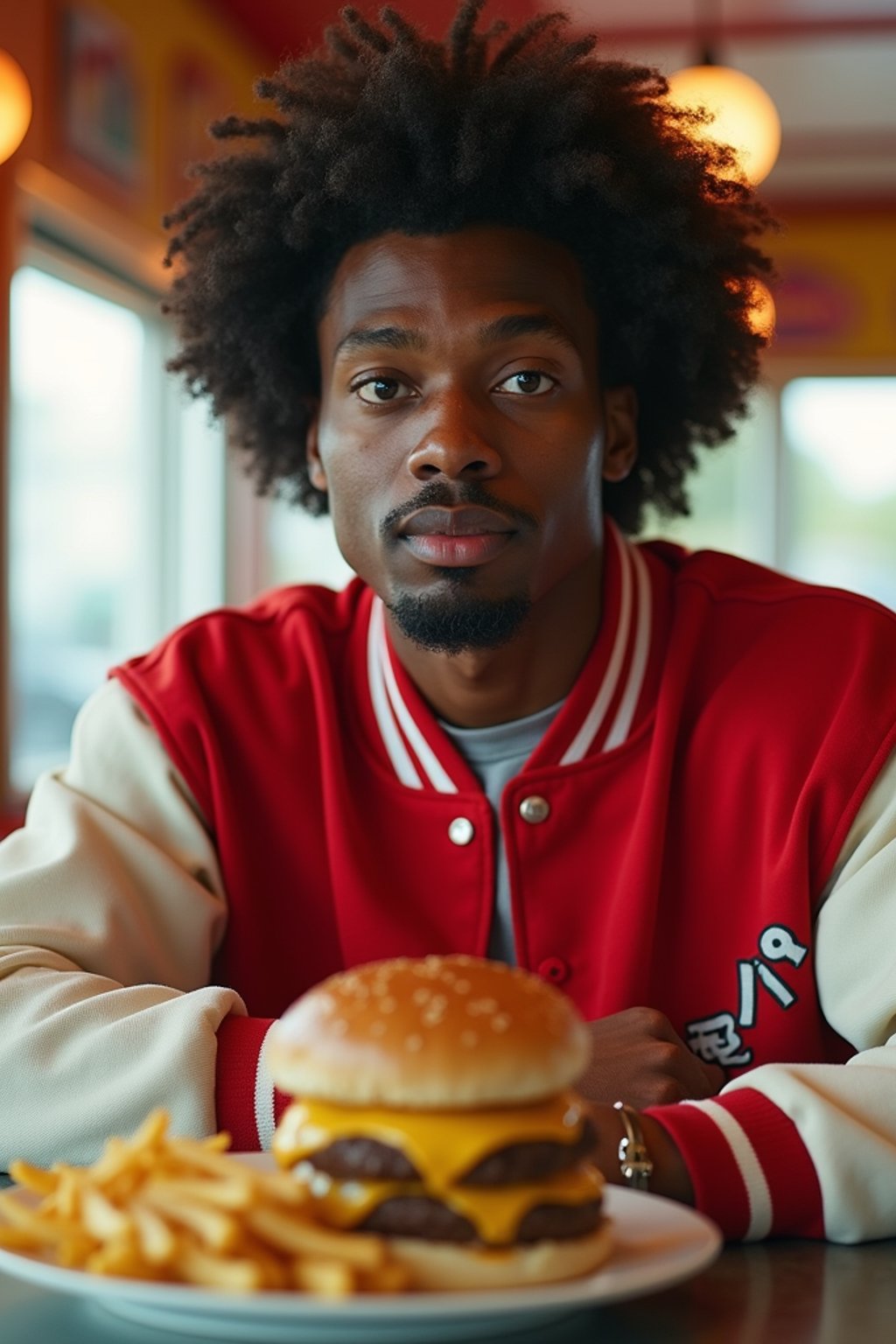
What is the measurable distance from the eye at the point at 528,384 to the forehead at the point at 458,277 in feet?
0.22

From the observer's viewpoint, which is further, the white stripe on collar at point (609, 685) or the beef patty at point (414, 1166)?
the white stripe on collar at point (609, 685)

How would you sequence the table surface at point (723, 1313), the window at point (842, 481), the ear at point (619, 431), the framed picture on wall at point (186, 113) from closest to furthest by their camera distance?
the table surface at point (723, 1313) → the ear at point (619, 431) → the framed picture on wall at point (186, 113) → the window at point (842, 481)

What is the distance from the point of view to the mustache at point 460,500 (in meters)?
1.62

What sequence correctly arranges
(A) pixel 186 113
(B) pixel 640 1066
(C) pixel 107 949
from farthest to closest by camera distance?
1. (A) pixel 186 113
2. (C) pixel 107 949
3. (B) pixel 640 1066

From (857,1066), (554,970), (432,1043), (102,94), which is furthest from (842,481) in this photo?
(432,1043)

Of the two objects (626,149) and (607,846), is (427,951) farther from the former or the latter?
(626,149)

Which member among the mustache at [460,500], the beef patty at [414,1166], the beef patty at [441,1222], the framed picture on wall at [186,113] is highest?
the framed picture on wall at [186,113]

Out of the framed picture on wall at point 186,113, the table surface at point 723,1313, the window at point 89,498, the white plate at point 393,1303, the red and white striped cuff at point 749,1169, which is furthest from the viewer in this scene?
the framed picture on wall at point 186,113

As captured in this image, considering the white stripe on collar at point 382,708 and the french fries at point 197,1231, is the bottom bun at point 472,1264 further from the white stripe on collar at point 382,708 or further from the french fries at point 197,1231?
the white stripe on collar at point 382,708

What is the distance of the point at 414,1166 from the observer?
76 cm

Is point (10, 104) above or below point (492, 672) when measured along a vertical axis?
above

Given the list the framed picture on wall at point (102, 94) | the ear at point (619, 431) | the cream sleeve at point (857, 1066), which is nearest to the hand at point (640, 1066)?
the cream sleeve at point (857, 1066)

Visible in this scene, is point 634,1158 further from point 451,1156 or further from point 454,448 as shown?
point 454,448

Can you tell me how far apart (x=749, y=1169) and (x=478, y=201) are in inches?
41.2
